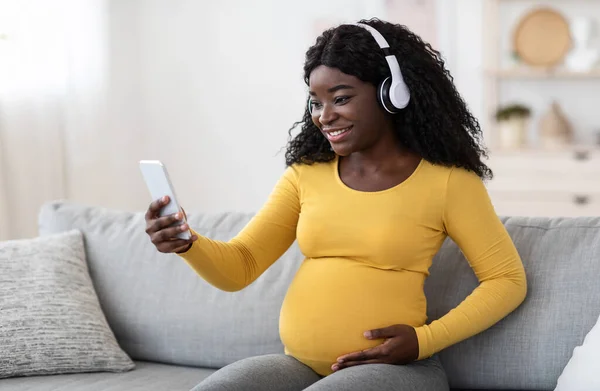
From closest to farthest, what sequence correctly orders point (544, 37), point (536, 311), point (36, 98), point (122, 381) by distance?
1. point (536, 311)
2. point (122, 381)
3. point (36, 98)
4. point (544, 37)

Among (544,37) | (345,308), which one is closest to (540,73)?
(544,37)

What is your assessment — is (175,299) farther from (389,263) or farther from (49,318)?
(389,263)

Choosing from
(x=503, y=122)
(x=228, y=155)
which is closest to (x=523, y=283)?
(x=503, y=122)

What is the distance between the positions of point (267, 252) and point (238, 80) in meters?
3.25

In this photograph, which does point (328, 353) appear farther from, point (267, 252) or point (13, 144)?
point (13, 144)

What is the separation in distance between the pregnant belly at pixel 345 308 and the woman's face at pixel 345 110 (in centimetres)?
24

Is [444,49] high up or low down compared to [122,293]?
up

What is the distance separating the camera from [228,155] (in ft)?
16.6

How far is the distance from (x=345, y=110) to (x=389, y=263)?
0.31m

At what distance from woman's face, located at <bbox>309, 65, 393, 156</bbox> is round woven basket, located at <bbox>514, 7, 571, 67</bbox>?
3330mm

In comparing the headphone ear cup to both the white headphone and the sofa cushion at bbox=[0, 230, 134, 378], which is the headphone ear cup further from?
the sofa cushion at bbox=[0, 230, 134, 378]

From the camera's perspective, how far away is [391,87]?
1.68 m

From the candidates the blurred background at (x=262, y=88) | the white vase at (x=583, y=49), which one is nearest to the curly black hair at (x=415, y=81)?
the blurred background at (x=262, y=88)

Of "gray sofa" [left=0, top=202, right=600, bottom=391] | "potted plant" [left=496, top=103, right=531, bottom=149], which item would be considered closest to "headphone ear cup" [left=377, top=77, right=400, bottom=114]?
"gray sofa" [left=0, top=202, right=600, bottom=391]
